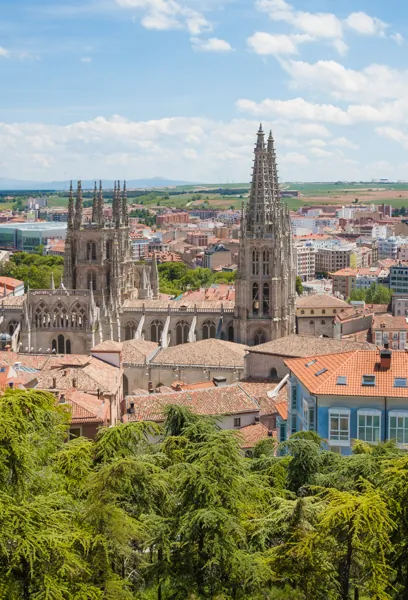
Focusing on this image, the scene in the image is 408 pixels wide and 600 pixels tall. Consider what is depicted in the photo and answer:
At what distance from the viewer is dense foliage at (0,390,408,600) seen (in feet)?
67.7

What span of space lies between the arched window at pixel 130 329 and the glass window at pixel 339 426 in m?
48.0

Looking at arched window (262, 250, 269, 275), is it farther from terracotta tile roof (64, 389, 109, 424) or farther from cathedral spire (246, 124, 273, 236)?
terracotta tile roof (64, 389, 109, 424)

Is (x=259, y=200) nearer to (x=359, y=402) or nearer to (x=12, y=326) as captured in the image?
(x=12, y=326)

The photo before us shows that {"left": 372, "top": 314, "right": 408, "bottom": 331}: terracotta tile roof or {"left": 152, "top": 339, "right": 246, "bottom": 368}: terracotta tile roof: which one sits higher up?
{"left": 372, "top": 314, "right": 408, "bottom": 331}: terracotta tile roof

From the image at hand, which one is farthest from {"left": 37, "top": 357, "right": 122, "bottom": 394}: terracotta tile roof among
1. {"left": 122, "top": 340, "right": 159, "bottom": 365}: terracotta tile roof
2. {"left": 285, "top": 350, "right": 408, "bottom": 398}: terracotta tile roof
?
{"left": 285, "top": 350, "right": 408, "bottom": 398}: terracotta tile roof

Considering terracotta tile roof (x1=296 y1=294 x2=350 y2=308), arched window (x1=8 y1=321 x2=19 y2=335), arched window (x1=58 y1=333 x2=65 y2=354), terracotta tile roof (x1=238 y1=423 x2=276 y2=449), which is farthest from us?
terracotta tile roof (x1=296 y1=294 x2=350 y2=308)

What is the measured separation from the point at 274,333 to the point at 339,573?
57255mm

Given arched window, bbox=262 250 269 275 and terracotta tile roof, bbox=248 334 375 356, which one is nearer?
terracotta tile roof, bbox=248 334 375 356

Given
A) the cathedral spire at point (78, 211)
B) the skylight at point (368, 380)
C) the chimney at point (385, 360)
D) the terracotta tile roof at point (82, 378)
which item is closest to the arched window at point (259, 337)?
the cathedral spire at point (78, 211)

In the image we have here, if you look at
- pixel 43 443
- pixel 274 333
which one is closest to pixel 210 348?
pixel 274 333

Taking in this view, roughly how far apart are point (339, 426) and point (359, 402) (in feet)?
4.09

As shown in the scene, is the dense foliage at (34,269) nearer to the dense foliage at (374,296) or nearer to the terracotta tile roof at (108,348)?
the dense foliage at (374,296)

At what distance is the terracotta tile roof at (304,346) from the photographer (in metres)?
59.3

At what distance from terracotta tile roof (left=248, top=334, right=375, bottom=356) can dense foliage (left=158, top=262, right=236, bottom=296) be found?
86.5 meters
